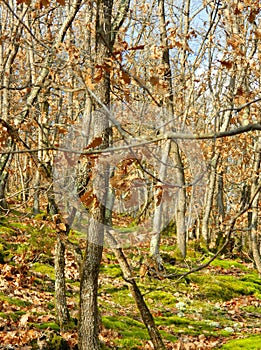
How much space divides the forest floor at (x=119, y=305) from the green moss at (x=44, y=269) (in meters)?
0.02

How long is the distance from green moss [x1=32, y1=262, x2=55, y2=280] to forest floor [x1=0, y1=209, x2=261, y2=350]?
0.02 m

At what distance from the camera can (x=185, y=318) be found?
7.35 meters

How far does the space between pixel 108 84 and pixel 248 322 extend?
5.65 meters

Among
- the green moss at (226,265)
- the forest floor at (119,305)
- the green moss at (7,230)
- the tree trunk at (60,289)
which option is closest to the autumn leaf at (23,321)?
the forest floor at (119,305)

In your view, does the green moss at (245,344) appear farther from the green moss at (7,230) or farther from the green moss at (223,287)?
the green moss at (7,230)

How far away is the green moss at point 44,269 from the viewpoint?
298 inches

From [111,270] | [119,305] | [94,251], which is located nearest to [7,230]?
[111,270]

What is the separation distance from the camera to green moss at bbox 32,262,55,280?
24.8ft

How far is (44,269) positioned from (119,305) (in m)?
1.54

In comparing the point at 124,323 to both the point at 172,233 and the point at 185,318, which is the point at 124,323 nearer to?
the point at 185,318

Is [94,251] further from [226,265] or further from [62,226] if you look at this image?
[226,265]

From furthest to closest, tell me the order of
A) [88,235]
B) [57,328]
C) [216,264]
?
[216,264]
[57,328]
[88,235]

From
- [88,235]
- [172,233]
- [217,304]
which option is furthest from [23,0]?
[172,233]

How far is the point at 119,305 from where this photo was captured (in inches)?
287
